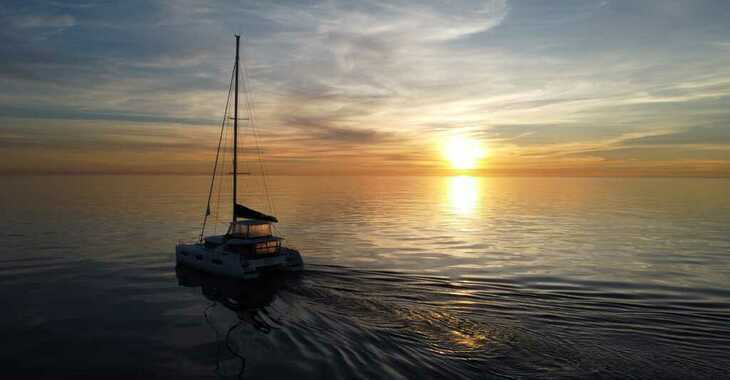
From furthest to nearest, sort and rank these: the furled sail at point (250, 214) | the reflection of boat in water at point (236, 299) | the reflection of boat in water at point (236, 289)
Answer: the furled sail at point (250, 214) < the reflection of boat in water at point (236, 289) < the reflection of boat in water at point (236, 299)

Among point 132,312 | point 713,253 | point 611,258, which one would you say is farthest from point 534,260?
point 132,312

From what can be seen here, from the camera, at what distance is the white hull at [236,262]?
27.8 m

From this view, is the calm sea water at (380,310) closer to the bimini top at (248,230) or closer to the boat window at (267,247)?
the boat window at (267,247)

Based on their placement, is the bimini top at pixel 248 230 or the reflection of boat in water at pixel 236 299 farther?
the bimini top at pixel 248 230

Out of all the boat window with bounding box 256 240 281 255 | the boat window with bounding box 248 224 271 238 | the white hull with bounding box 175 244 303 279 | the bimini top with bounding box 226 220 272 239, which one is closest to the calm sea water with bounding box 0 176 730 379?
the white hull with bounding box 175 244 303 279

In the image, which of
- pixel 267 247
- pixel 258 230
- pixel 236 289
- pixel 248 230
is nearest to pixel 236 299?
pixel 236 289

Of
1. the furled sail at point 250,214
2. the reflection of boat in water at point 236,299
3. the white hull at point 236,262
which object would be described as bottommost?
the reflection of boat in water at point 236,299

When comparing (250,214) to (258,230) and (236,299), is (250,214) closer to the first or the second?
(258,230)

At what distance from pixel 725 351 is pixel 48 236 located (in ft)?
189

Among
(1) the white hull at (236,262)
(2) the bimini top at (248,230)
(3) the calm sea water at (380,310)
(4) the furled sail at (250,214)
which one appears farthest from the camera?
(4) the furled sail at (250,214)

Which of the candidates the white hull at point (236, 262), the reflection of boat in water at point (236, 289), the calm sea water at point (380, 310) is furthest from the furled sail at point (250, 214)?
the calm sea water at point (380, 310)

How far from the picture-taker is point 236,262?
27.9 m

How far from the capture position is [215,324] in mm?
20891

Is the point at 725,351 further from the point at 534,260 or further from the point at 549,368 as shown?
the point at 534,260
